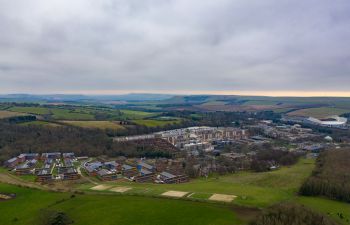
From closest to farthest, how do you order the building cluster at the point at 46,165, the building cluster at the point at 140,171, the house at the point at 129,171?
the building cluster at the point at 46,165, the building cluster at the point at 140,171, the house at the point at 129,171

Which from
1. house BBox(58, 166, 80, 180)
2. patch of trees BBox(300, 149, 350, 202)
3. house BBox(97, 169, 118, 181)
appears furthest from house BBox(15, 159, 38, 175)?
patch of trees BBox(300, 149, 350, 202)

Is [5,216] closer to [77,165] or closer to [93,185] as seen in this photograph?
[93,185]

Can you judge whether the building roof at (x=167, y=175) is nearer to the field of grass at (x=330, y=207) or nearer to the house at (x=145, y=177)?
the house at (x=145, y=177)

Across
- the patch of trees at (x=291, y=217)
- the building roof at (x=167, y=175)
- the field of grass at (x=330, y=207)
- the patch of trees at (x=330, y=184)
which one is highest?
the patch of trees at (x=291, y=217)

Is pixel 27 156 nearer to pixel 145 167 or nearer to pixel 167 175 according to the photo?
pixel 145 167

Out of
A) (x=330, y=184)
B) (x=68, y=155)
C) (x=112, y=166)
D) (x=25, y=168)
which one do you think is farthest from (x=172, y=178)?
(x=68, y=155)

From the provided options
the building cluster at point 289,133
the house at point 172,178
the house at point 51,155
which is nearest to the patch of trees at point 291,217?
the house at point 172,178

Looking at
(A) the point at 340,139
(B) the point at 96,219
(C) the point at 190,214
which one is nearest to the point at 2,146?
(B) the point at 96,219
